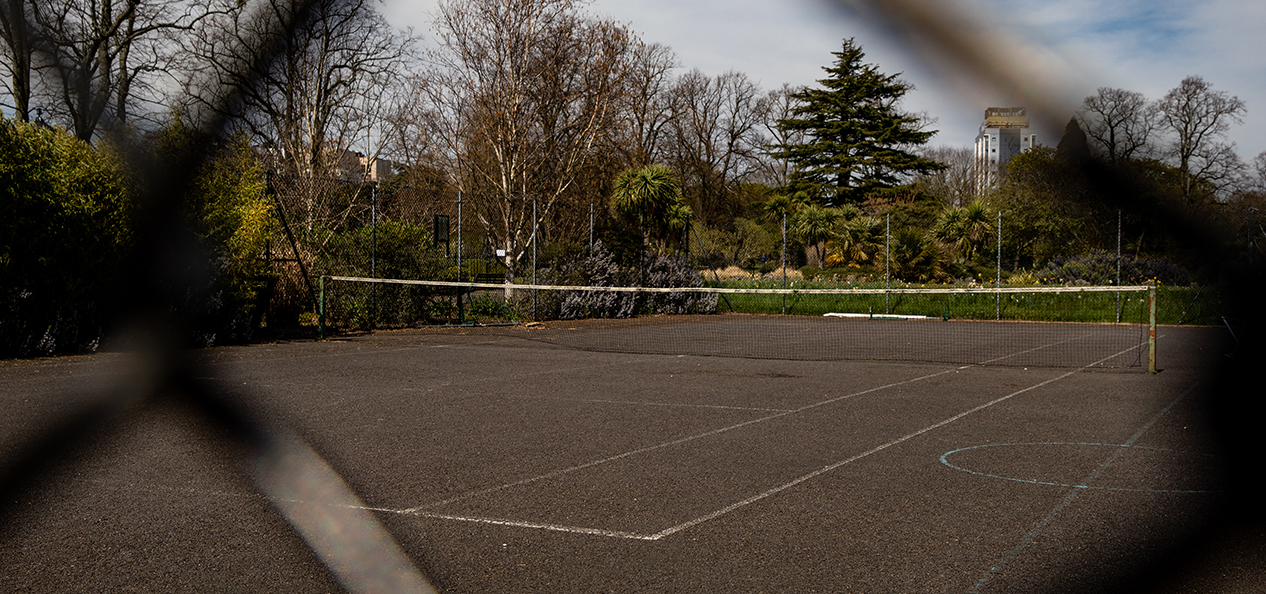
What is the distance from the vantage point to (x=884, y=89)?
1.15m

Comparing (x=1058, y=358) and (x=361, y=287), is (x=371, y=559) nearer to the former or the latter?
(x=1058, y=358)

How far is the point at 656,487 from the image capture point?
5512mm

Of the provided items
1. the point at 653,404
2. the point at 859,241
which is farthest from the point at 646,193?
the point at 653,404

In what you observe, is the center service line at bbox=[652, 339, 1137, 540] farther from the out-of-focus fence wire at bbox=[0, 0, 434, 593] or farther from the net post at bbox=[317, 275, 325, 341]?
the net post at bbox=[317, 275, 325, 341]

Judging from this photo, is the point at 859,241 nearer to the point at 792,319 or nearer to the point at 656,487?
the point at 792,319

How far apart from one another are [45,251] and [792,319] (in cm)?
1803

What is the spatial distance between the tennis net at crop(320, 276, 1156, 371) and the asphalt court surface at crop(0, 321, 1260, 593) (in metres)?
5.11

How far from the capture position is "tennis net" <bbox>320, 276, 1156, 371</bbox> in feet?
51.7

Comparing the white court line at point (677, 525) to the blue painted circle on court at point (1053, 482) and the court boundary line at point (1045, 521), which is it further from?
the court boundary line at point (1045, 521)

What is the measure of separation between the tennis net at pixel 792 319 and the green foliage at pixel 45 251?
4.62 metres

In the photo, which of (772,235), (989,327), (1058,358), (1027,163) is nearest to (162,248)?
(1027,163)

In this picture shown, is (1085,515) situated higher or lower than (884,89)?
lower

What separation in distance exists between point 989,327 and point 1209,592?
65.5 ft

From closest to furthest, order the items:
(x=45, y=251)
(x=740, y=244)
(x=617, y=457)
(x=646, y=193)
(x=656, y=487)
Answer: (x=656, y=487) → (x=617, y=457) → (x=45, y=251) → (x=646, y=193) → (x=740, y=244)
